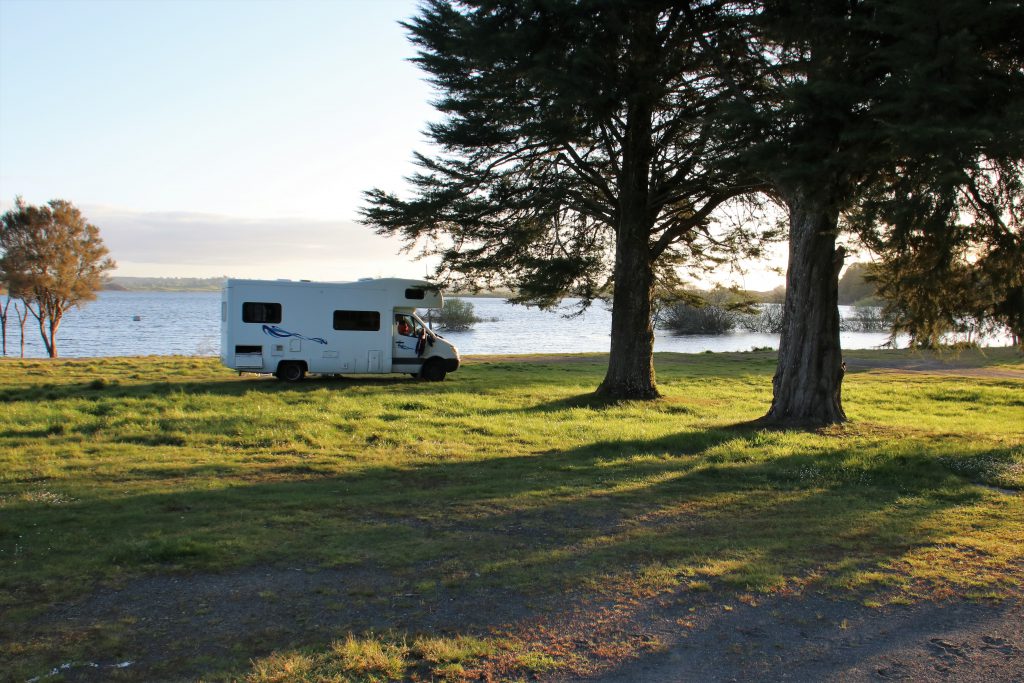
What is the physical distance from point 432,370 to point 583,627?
1860 centimetres

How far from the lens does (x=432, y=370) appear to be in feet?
75.7

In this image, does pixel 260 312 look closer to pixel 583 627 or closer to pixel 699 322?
pixel 583 627

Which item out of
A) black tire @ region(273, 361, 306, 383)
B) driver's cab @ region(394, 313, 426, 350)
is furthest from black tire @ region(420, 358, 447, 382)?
black tire @ region(273, 361, 306, 383)

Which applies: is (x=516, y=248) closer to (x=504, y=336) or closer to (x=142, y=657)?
(x=142, y=657)

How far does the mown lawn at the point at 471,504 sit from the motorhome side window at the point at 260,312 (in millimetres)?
4456

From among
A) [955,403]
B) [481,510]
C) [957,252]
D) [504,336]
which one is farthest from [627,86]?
[504,336]

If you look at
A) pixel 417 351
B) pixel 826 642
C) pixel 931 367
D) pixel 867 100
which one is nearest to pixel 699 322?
pixel 931 367

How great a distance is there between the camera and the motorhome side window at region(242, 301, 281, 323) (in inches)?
819

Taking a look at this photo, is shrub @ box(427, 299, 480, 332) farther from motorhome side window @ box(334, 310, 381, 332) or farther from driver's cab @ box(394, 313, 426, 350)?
motorhome side window @ box(334, 310, 381, 332)

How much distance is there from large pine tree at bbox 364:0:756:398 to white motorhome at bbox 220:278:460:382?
306cm

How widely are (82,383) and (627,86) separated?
50.2ft

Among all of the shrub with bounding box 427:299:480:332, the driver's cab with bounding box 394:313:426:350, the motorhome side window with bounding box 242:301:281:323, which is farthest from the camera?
the shrub with bounding box 427:299:480:332

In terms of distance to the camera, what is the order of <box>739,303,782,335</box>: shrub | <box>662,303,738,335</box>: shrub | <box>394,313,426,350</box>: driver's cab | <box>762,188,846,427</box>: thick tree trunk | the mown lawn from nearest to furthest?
1. the mown lawn
2. <box>762,188,846,427</box>: thick tree trunk
3. <box>394,313,426,350</box>: driver's cab
4. <box>662,303,738,335</box>: shrub
5. <box>739,303,782,335</box>: shrub

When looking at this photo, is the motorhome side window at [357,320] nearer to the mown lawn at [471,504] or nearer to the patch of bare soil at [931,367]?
the mown lawn at [471,504]
